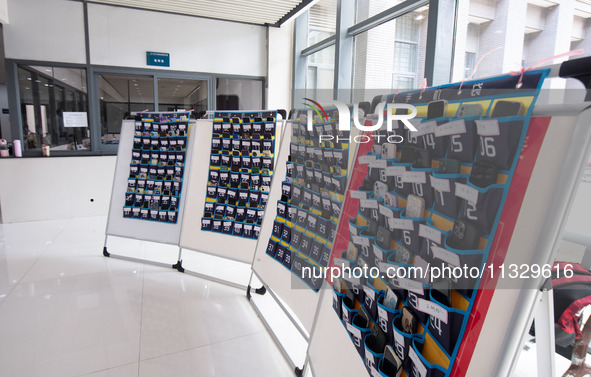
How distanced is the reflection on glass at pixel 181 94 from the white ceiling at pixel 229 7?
1.18 m

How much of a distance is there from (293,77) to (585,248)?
218 inches

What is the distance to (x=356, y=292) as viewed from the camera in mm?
1484

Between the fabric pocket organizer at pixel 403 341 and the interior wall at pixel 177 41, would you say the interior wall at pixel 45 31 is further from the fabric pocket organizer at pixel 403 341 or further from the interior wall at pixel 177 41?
the fabric pocket organizer at pixel 403 341

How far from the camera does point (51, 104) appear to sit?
5.46 metres

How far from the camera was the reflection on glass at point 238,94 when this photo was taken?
645cm

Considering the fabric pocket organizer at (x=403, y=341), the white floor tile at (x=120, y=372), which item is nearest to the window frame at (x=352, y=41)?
the fabric pocket organizer at (x=403, y=341)

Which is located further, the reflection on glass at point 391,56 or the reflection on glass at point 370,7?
the reflection on glass at point 370,7

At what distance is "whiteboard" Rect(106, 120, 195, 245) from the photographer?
362cm

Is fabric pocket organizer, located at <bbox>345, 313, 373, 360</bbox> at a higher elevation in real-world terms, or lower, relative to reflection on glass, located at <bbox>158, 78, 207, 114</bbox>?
lower

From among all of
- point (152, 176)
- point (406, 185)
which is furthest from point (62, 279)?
point (406, 185)

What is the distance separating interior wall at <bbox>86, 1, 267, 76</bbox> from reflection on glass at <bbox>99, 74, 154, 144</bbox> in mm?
322

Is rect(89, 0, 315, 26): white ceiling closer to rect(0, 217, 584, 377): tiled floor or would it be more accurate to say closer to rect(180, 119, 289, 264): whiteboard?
rect(180, 119, 289, 264): whiteboard

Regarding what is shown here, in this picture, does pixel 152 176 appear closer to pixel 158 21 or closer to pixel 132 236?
pixel 132 236

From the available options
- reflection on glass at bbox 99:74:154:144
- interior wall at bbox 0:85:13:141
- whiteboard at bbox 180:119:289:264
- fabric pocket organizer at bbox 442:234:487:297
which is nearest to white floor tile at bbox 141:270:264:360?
whiteboard at bbox 180:119:289:264
